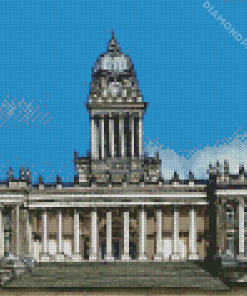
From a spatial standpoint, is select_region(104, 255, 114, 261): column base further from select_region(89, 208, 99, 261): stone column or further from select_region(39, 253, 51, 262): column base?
select_region(39, 253, 51, 262): column base

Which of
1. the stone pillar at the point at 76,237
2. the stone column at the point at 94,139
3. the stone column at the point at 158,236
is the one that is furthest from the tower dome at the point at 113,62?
the stone column at the point at 158,236

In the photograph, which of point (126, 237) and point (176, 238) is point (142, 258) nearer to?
point (126, 237)

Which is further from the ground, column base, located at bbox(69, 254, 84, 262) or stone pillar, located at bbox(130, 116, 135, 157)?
stone pillar, located at bbox(130, 116, 135, 157)

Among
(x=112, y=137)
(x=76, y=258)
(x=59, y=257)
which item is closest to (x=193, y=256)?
(x=76, y=258)

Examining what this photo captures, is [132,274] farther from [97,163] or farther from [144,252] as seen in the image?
[97,163]

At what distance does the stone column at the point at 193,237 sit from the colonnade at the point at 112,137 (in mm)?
11614

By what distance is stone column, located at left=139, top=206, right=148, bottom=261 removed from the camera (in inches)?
3388

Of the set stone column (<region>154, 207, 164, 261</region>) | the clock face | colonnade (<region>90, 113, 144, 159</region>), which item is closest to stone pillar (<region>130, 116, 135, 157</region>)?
colonnade (<region>90, 113, 144, 159</region>)

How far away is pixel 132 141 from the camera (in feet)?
316

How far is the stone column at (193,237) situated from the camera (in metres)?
86.1

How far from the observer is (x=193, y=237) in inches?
3420

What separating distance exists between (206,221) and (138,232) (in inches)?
292

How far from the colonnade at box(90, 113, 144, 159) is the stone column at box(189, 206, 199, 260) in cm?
1161

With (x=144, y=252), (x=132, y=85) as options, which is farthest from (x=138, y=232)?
(x=132, y=85)
